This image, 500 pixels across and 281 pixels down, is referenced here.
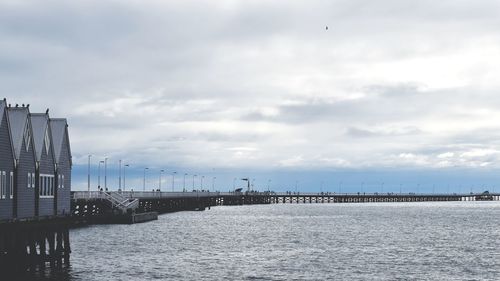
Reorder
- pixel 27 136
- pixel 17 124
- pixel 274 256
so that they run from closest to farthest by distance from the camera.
A: pixel 17 124 → pixel 27 136 → pixel 274 256

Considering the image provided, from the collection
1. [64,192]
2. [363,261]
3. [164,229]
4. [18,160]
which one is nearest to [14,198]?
[18,160]

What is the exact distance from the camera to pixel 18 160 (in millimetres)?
54812

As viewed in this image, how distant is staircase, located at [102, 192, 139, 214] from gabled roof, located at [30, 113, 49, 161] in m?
60.1

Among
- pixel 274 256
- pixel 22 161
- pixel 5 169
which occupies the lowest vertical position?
pixel 274 256

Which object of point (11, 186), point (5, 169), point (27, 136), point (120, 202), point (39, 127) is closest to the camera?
point (5, 169)

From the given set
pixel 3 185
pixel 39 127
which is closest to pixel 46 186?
pixel 39 127

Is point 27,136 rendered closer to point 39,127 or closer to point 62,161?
point 39,127

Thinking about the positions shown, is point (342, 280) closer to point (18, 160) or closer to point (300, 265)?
point (300, 265)

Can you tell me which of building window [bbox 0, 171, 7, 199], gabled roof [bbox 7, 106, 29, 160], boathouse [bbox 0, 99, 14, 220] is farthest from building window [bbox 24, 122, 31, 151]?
building window [bbox 0, 171, 7, 199]

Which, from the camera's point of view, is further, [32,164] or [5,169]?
[32,164]

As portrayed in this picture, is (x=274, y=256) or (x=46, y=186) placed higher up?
(x=46, y=186)

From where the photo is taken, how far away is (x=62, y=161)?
70.0 m

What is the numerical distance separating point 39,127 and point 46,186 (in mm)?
5252

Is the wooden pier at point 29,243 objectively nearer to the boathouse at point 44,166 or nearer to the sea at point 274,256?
the sea at point 274,256
